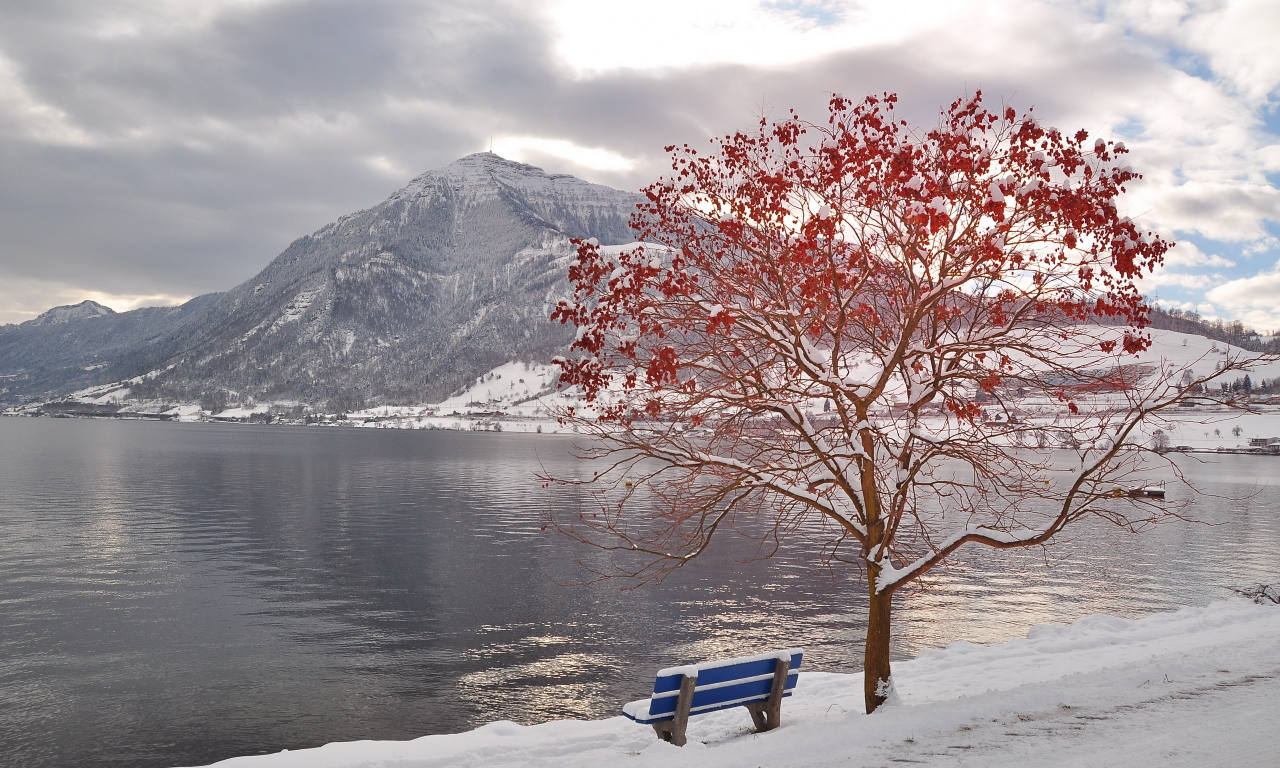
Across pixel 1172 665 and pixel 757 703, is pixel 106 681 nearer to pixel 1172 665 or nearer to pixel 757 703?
pixel 757 703

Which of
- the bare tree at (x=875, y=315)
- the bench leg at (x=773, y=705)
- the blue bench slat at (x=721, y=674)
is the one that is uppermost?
the bare tree at (x=875, y=315)

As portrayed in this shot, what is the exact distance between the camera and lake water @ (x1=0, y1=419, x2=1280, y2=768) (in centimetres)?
1938

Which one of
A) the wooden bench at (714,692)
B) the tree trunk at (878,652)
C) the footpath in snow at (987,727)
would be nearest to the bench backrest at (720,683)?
the wooden bench at (714,692)

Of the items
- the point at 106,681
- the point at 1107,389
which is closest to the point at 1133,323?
the point at 1107,389

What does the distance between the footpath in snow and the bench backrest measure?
638 millimetres

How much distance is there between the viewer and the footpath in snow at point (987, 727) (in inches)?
353

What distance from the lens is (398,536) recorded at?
5000cm

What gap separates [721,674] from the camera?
1160 centimetres

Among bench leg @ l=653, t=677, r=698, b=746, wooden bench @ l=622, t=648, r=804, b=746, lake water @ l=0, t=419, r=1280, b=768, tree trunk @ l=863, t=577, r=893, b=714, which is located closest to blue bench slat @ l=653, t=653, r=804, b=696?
wooden bench @ l=622, t=648, r=804, b=746

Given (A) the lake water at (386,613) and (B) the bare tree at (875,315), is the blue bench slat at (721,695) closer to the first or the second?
(B) the bare tree at (875,315)

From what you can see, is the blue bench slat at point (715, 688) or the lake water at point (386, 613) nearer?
the blue bench slat at point (715, 688)

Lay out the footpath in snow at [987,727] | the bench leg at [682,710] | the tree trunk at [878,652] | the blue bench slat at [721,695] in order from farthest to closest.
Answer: the tree trunk at [878,652] → the blue bench slat at [721,695] → the bench leg at [682,710] → the footpath in snow at [987,727]

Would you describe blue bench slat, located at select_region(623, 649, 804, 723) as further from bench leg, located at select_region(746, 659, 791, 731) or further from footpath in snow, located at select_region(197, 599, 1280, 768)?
footpath in snow, located at select_region(197, 599, 1280, 768)

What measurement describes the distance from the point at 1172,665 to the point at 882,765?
746cm
